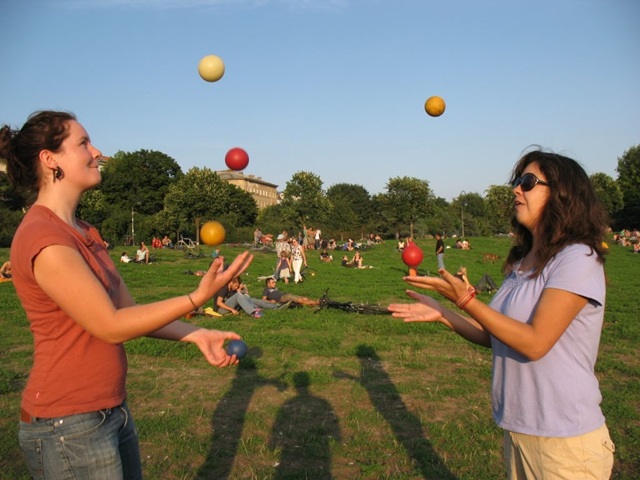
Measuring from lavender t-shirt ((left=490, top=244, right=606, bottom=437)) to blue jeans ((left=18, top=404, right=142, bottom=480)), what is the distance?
179 cm

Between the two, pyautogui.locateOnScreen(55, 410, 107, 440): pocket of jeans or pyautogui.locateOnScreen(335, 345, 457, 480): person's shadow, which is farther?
pyautogui.locateOnScreen(335, 345, 457, 480): person's shadow

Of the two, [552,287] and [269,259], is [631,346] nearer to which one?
[552,287]

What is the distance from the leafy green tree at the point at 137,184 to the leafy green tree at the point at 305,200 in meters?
22.5

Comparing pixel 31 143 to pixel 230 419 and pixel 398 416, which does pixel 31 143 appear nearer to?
pixel 230 419

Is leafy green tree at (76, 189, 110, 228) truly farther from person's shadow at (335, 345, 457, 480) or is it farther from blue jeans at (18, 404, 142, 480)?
blue jeans at (18, 404, 142, 480)

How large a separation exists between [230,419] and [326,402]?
1156 mm

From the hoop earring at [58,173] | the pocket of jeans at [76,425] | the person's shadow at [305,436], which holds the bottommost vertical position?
the person's shadow at [305,436]

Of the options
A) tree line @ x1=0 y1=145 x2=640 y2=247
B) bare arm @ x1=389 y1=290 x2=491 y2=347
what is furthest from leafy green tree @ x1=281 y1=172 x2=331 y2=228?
bare arm @ x1=389 y1=290 x2=491 y2=347

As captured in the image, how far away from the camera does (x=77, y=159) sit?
2.30 metres

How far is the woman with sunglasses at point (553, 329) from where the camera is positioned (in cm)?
225

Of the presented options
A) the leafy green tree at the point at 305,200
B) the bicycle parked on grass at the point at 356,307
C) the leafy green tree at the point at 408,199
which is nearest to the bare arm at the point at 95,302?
the bicycle parked on grass at the point at 356,307

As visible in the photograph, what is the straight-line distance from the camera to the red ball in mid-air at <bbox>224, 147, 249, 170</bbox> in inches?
208

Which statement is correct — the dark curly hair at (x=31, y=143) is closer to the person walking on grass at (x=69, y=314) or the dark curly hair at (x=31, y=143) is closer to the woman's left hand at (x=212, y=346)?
the person walking on grass at (x=69, y=314)

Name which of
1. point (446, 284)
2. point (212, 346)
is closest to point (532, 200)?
point (446, 284)
